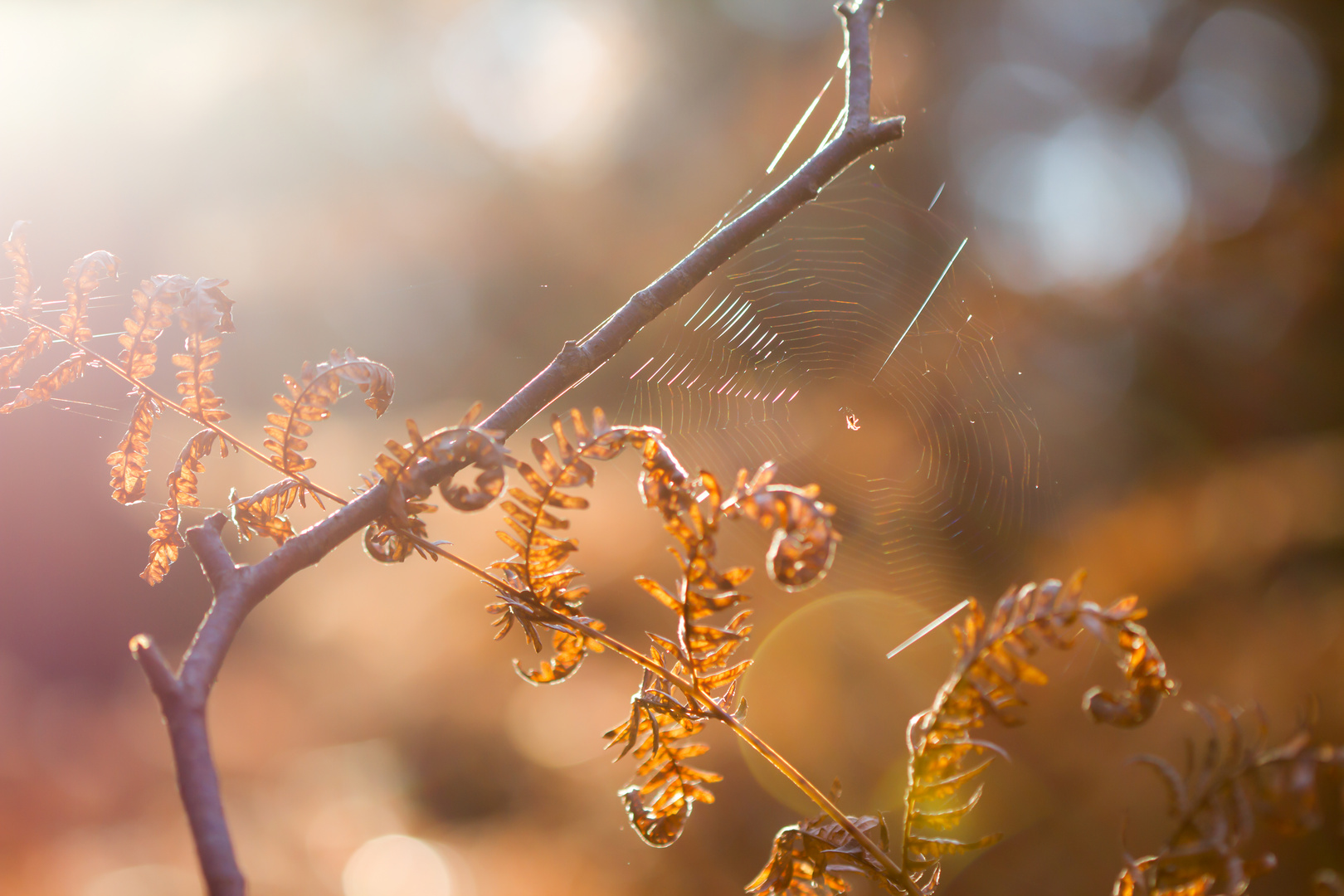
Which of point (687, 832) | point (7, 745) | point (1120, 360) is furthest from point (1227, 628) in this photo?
point (7, 745)

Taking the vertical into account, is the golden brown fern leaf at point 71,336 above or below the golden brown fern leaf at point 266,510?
above

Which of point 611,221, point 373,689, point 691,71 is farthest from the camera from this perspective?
point 691,71

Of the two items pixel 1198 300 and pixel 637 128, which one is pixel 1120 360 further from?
pixel 637 128

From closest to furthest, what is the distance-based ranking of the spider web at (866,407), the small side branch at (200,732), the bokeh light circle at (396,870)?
the small side branch at (200,732), the bokeh light circle at (396,870), the spider web at (866,407)

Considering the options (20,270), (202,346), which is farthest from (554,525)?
(20,270)

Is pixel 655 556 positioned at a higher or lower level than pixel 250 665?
lower

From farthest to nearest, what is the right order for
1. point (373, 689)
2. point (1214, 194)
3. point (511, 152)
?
point (511, 152), point (1214, 194), point (373, 689)

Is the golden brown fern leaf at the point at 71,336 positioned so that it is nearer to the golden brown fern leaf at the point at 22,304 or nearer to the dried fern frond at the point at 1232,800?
the golden brown fern leaf at the point at 22,304

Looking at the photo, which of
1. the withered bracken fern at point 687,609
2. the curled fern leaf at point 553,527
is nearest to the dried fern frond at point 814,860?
the withered bracken fern at point 687,609
